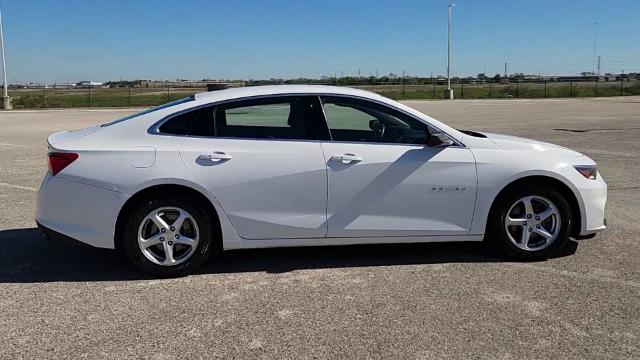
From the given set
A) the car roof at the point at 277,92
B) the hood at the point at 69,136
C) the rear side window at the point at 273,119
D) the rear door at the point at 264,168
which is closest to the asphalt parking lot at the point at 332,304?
the rear door at the point at 264,168

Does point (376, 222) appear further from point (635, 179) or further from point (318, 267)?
point (635, 179)

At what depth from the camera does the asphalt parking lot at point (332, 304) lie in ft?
11.9

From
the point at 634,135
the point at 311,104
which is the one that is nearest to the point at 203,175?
the point at 311,104

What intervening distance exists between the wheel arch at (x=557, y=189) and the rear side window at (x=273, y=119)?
1.57 m

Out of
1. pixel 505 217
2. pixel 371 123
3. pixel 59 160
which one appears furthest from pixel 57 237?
pixel 505 217

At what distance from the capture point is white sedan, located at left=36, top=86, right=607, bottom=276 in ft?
15.5

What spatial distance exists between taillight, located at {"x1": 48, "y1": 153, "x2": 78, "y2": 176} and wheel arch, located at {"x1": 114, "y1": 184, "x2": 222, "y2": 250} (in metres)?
0.56

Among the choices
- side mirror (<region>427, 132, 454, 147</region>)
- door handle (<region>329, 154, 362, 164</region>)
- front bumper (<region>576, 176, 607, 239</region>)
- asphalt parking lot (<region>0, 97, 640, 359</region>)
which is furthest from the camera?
front bumper (<region>576, 176, 607, 239</region>)

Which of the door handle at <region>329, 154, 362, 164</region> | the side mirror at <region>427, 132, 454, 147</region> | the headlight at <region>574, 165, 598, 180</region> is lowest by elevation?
the headlight at <region>574, 165, 598, 180</region>

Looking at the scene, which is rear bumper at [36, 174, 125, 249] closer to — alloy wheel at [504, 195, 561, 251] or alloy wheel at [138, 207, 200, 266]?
alloy wheel at [138, 207, 200, 266]

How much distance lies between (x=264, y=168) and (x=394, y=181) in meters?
1.07

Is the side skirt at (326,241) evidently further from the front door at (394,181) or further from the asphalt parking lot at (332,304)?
the asphalt parking lot at (332,304)

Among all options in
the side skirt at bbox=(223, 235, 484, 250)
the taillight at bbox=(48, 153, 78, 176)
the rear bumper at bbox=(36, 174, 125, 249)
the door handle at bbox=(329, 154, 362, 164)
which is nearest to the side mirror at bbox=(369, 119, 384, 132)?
the door handle at bbox=(329, 154, 362, 164)

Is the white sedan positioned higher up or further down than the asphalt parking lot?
higher up
